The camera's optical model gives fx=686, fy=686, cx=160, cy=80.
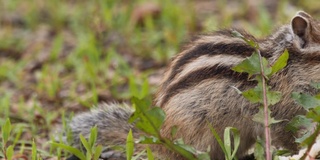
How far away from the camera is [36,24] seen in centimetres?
854

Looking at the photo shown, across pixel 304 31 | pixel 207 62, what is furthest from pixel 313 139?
pixel 304 31

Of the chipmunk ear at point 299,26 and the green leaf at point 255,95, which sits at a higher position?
the chipmunk ear at point 299,26

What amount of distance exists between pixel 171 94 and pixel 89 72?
2048 mm

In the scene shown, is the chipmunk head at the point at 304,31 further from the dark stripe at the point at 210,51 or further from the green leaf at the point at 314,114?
the green leaf at the point at 314,114

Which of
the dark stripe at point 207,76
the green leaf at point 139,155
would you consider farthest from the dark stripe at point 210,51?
the green leaf at point 139,155

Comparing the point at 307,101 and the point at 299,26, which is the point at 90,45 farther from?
the point at 307,101

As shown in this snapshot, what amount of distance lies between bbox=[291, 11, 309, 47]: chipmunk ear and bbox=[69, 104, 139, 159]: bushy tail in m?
1.25

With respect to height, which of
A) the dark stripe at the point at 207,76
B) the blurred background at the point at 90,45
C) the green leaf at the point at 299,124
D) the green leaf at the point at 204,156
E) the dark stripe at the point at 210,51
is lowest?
the blurred background at the point at 90,45

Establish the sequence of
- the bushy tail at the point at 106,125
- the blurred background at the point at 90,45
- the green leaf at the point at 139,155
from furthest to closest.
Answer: the blurred background at the point at 90,45, the bushy tail at the point at 106,125, the green leaf at the point at 139,155

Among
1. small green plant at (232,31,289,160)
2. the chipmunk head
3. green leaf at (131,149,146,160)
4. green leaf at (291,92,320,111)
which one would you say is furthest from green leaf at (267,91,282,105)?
green leaf at (131,149,146,160)

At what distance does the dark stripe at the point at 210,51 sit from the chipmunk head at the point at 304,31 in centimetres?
35

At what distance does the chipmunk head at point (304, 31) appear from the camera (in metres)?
4.32

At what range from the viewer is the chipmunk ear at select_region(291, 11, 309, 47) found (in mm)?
4327

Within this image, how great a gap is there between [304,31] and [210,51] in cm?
61
